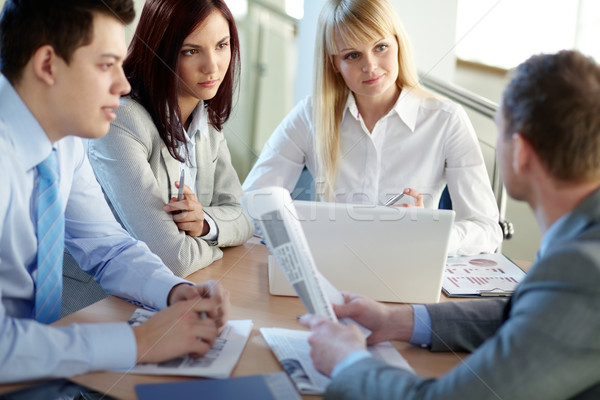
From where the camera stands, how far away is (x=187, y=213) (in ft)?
5.16

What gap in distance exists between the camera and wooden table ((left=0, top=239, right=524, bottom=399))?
3.13 ft

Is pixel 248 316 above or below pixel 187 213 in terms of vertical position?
below

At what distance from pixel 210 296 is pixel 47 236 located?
342mm

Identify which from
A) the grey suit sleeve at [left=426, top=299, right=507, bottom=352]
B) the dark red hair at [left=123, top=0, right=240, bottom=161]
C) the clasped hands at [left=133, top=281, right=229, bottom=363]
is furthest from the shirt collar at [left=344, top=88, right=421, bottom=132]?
the clasped hands at [left=133, top=281, right=229, bottom=363]

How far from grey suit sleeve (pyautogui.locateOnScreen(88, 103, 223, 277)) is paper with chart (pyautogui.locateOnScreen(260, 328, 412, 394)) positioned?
43cm

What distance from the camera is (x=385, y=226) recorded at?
127cm

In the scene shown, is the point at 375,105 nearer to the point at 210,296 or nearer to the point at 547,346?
the point at 210,296

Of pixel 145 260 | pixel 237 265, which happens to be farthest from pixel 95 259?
pixel 237 265

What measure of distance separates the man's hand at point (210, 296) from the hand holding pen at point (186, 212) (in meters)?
0.35

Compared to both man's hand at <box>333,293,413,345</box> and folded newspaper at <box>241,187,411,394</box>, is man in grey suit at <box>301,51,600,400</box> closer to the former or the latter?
folded newspaper at <box>241,187,411,394</box>

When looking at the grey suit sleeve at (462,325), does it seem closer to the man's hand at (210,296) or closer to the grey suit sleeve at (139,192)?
the man's hand at (210,296)

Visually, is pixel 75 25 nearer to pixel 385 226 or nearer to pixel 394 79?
pixel 385 226

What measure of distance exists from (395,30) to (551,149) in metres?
1.26

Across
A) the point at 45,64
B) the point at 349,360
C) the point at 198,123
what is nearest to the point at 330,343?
the point at 349,360
